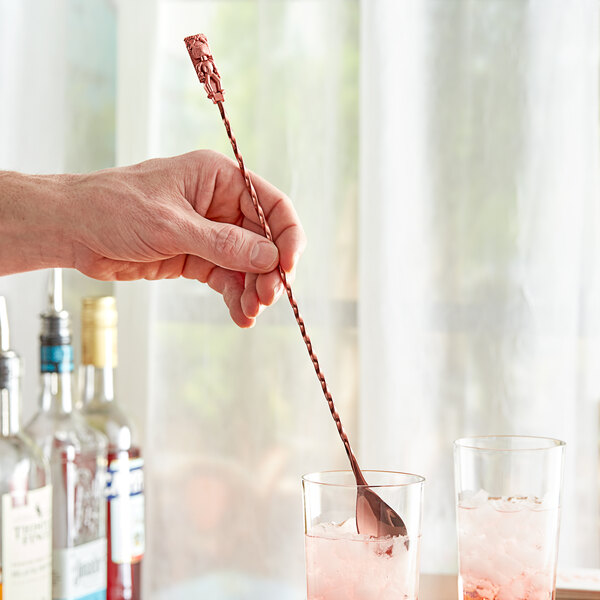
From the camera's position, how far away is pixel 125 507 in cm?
117

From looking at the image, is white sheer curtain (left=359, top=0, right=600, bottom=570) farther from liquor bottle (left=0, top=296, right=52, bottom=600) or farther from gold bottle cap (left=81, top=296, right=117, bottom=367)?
liquor bottle (left=0, top=296, right=52, bottom=600)

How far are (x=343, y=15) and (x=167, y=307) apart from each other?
62 cm

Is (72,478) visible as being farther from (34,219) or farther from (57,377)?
(34,219)

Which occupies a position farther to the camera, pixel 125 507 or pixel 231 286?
pixel 125 507

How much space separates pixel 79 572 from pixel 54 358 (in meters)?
0.31

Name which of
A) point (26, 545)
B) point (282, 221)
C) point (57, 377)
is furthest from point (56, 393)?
point (282, 221)

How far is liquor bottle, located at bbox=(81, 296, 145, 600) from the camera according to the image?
1.14 m

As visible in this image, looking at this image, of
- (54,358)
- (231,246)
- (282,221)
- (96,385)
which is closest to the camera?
(231,246)

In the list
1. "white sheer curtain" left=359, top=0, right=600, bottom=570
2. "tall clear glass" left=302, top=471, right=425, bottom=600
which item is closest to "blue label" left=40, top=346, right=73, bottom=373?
"white sheer curtain" left=359, top=0, right=600, bottom=570

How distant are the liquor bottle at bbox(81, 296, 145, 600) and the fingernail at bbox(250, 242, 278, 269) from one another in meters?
0.38

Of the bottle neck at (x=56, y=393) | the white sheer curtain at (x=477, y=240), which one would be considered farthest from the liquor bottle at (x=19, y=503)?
the white sheer curtain at (x=477, y=240)

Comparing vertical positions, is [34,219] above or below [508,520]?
above

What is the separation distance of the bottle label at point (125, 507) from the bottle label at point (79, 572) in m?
0.04

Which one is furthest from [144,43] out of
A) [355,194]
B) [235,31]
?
[355,194]
